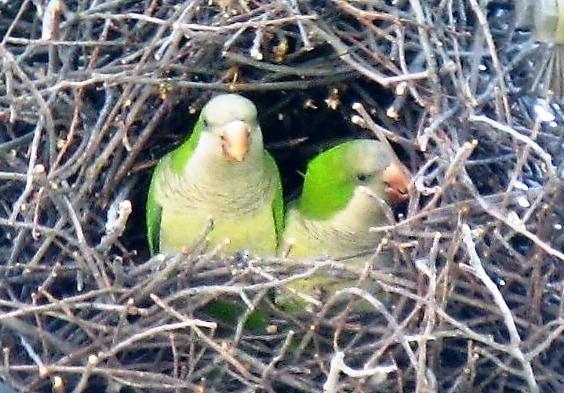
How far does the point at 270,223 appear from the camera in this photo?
1232 mm

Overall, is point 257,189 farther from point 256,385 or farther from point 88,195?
point 256,385

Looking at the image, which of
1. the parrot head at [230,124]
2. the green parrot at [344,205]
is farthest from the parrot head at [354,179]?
the parrot head at [230,124]

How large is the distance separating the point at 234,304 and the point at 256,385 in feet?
0.59

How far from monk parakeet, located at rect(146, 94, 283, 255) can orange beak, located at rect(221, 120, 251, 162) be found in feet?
0.06

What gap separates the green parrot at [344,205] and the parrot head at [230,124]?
0.40ft

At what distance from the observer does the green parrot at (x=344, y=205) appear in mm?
1138

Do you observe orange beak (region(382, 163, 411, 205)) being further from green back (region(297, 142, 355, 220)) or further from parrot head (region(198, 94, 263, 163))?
parrot head (region(198, 94, 263, 163))

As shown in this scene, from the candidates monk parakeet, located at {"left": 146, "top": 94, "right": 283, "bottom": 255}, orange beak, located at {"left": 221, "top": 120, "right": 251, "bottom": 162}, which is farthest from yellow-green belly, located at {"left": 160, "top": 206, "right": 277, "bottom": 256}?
orange beak, located at {"left": 221, "top": 120, "right": 251, "bottom": 162}

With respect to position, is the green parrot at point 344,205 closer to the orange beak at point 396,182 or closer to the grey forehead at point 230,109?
the orange beak at point 396,182

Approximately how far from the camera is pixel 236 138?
113 cm

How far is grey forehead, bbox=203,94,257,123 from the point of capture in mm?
1121

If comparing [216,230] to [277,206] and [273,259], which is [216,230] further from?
[273,259]

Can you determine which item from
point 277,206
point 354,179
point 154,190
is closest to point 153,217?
point 154,190

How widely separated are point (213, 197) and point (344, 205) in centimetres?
17
